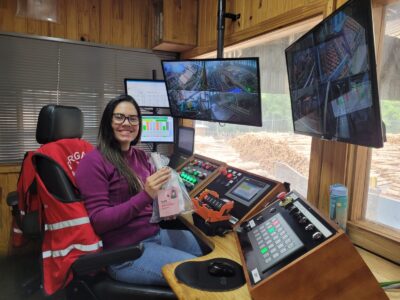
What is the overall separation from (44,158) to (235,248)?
3.16ft

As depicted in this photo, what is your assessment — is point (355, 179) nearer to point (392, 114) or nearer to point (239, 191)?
point (392, 114)

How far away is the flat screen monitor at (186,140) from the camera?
8.25 ft

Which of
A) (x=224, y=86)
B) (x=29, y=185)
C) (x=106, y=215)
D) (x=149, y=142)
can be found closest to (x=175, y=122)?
(x=149, y=142)

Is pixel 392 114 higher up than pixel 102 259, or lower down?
higher up

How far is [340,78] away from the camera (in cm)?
112

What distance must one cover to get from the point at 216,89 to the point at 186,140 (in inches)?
25.6

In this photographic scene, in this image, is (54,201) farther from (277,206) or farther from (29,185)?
(277,206)

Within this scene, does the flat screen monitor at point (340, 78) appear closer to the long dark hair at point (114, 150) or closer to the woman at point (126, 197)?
the woman at point (126, 197)

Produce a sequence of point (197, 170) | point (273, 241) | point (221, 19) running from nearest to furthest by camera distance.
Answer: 1. point (273, 241)
2. point (197, 170)
3. point (221, 19)

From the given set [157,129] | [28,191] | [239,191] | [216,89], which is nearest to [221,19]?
[216,89]

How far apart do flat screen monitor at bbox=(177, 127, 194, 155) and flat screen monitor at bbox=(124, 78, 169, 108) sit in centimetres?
36

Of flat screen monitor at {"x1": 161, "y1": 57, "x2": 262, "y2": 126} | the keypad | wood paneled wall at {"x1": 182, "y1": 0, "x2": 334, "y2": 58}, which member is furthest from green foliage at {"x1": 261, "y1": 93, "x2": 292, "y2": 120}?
the keypad

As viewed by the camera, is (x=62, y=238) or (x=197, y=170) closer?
(x=62, y=238)

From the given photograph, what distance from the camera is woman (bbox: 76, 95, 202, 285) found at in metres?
1.38
